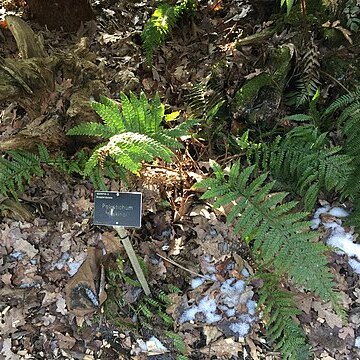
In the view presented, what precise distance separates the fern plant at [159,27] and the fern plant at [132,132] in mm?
1140

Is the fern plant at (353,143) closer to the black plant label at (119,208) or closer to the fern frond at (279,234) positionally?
the fern frond at (279,234)

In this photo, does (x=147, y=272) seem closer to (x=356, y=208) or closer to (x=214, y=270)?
(x=214, y=270)

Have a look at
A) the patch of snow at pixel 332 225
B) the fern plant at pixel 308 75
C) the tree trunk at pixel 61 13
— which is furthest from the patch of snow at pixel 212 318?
the tree trunk at pixel 61 13

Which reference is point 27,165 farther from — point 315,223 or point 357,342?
point 357,342

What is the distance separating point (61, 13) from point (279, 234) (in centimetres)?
307

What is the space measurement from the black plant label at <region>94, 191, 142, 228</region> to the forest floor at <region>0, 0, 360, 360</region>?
0.82 meters

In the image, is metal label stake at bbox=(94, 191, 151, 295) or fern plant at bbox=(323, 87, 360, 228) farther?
fern plant at bbox=(323, 87, 360, 228)

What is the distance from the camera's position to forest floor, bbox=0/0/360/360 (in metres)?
3.03

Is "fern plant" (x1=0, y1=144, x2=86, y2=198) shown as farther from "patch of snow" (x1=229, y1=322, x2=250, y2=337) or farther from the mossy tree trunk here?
"patch of snow" (x1=229, y1=322, x2=250, y2=337)

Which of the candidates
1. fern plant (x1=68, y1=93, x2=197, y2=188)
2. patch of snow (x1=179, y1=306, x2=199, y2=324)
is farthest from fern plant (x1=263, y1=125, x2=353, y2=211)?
patch of snow (x1=179, y1=306, x2=199, y2=324)

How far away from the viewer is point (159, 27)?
13.1 feet

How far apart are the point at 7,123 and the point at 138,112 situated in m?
1.45

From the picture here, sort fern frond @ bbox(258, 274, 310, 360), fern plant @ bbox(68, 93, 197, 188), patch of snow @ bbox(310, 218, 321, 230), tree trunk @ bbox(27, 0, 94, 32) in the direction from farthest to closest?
tree trunk @ bbox(27, 0, 94, 32) < patch of snow @ bbox(310, 218, 321, 230) < fern frond @ bbox(258, 274, 310, 360) < fern plant @ bbox(68, 93, 197, 188)

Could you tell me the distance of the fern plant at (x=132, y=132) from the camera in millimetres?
2658
